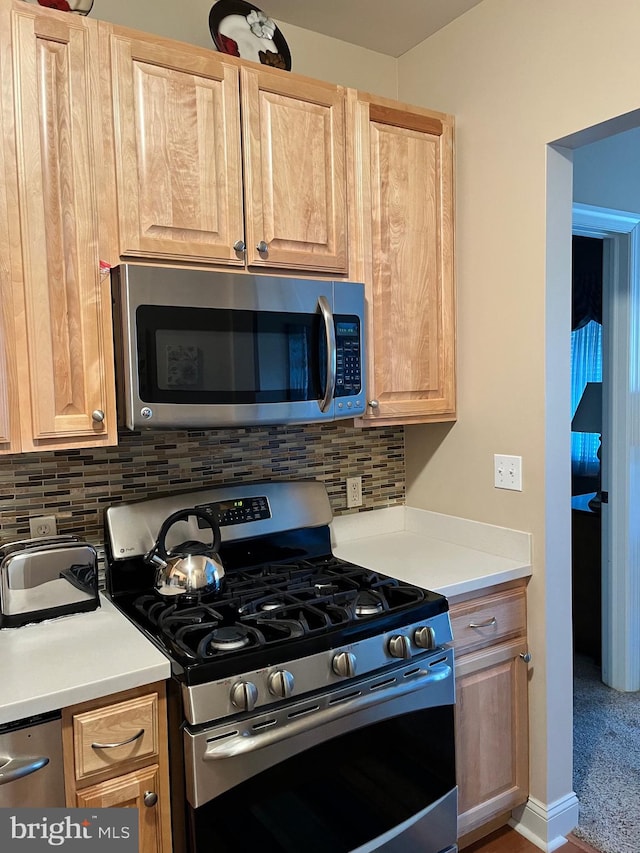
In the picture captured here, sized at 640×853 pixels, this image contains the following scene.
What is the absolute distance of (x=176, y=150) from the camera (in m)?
1.75

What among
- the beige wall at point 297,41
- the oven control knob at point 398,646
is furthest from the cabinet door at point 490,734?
the beige wall at point 297,41

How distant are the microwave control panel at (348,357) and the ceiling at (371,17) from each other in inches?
41.7

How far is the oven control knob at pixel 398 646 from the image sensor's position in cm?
170

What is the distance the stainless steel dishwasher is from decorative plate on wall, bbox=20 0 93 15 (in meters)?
1.66

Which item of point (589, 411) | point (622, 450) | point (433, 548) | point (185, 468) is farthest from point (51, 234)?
point (589, 411)

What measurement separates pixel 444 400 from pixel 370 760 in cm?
119

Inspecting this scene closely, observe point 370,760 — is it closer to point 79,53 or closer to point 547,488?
point 547,488

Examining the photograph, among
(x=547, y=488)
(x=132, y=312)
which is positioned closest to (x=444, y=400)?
(x=547, y=488)

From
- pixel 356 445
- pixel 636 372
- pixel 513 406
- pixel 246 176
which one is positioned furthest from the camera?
pixel 636 372

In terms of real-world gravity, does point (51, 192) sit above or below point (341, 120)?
below

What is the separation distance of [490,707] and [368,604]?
63cm

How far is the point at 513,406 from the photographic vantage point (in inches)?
85.7

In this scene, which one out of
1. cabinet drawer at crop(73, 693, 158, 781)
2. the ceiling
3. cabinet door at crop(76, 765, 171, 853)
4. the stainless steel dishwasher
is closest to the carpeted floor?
cabinet door at crop(76, 765, 171, 853)

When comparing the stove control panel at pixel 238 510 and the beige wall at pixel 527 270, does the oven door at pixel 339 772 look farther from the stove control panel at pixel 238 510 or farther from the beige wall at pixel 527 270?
the stove control panel at pixel 238 510
